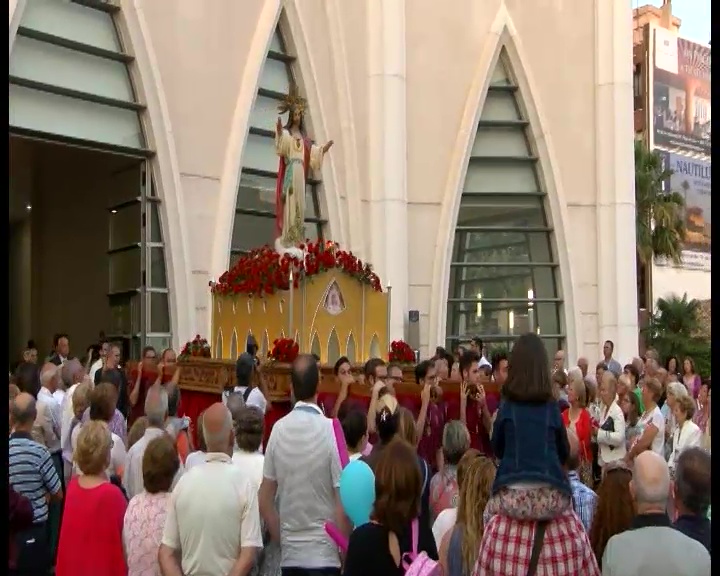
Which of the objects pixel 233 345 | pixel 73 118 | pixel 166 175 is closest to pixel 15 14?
pixel 73 118

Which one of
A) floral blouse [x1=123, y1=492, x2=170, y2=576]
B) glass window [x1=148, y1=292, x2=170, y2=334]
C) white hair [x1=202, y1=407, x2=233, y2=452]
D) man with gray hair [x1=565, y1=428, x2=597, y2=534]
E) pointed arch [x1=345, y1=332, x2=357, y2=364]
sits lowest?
floral blouse [x1=123, y1=492, x2=170, y2=576]

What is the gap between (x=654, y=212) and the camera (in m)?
37.0

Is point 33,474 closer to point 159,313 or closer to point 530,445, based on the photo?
point 530,445

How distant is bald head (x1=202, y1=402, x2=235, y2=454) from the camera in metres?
4.73

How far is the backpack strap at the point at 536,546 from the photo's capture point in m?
3.72

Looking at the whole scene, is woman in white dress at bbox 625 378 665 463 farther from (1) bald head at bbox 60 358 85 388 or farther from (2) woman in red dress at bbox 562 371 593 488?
(1) bald head at bbox 60 358 85 388

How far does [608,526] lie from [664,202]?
1371 inches

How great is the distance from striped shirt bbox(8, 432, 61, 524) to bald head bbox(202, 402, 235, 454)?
143cm

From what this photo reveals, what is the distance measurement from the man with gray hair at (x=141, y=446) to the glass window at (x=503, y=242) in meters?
17.6

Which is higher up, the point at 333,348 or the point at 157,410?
the point at 333,348

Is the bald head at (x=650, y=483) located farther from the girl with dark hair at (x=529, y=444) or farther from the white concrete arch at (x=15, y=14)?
the white concrete arch at (x=15, y=14)

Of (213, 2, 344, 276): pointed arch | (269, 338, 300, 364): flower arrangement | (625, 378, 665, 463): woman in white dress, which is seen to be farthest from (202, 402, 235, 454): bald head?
(213, 2, 344, 276): pointed arch

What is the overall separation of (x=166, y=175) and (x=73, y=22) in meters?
3.32

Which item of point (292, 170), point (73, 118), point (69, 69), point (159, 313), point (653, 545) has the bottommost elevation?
point (653, 545)
